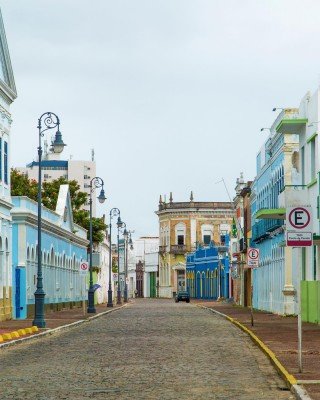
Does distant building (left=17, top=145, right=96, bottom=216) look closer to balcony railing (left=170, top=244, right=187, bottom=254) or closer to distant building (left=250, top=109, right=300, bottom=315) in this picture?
balcony railing (left=170, top=244, right=187, bottom=254)

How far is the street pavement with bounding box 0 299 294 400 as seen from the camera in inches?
627

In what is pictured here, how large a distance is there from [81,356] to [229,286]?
86199 millimetres

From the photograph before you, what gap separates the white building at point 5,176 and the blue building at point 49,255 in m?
3.03

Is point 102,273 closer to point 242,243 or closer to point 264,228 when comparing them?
point 242,243

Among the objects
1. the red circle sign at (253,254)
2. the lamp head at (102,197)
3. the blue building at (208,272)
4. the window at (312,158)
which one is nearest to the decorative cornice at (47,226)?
the lamp head at (102,197)

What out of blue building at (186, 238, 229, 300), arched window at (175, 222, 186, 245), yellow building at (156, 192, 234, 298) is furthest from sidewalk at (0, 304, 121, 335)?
arched window at (175, 222, 186, 245)

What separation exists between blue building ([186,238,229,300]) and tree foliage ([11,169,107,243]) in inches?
828

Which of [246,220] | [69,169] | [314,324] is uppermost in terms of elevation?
[69,169]

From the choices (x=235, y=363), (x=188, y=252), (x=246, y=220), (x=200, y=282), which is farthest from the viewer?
(x=188, y=252)

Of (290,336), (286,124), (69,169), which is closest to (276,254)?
(286,124)

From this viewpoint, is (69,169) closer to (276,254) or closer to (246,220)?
(246,220)

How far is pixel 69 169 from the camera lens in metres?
169

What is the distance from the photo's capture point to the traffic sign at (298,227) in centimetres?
1841

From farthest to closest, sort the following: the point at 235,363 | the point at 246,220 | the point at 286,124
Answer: the point at 246,220 < the point at 286,124 < the point at 235,363
